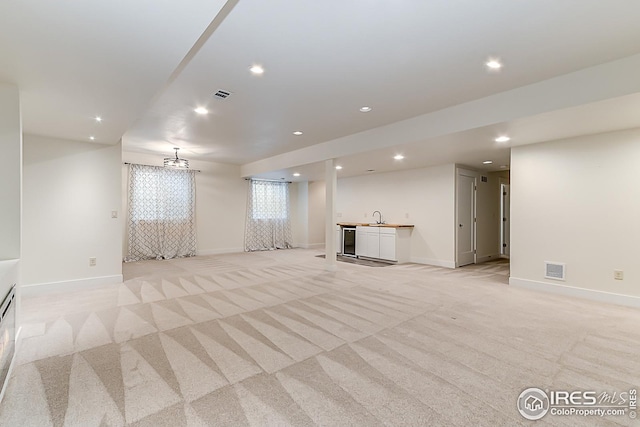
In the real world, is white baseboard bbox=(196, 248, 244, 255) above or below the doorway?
below

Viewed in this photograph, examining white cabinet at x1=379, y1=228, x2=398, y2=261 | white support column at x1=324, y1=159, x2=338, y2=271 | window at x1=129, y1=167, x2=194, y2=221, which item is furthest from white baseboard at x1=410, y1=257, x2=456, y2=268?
window at x1=129, y1=167, x2=194, y2=221

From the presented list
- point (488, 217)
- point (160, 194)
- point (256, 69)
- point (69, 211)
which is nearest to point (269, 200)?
point (160, 194)

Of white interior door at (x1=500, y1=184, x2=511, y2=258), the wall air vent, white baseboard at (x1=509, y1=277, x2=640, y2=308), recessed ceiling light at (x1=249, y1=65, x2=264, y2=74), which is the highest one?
recessed ceiling light at (x1=249, y1=65, x2=264, y2=74)

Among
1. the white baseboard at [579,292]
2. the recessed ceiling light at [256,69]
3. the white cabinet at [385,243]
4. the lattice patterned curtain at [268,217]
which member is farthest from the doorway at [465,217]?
the lattice patterned curtain at [268,217]

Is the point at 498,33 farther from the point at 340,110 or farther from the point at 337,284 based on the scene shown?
the point at 337,284

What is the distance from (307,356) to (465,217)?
18.3ft

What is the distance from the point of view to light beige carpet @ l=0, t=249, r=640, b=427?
1686 millimetres

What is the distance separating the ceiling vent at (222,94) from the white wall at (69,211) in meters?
2.52

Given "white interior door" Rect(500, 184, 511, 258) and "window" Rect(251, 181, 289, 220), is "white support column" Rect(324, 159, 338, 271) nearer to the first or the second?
"window" Rect(251, 181, 289, 220)

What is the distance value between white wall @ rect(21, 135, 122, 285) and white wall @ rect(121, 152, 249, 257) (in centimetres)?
296

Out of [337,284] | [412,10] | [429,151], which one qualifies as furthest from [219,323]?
[429,151]

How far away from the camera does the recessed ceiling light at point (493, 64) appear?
104 inches

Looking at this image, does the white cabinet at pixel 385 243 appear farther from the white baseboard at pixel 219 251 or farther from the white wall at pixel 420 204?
the white baseboard at pixel 219 251

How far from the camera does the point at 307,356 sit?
2.30m
